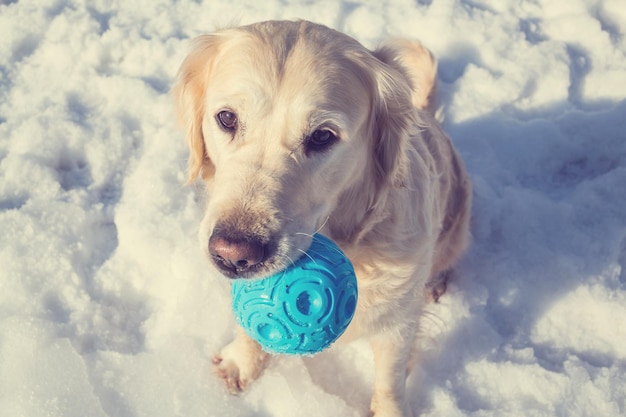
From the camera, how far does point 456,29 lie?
489 centimetres

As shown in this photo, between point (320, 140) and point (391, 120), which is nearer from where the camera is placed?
point (320, 140)

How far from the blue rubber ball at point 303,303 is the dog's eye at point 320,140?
0.39 meters

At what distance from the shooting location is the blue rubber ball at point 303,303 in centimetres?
221

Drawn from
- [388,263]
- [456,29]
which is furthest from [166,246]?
[456,29]

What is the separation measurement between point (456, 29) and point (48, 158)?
3.21 metres

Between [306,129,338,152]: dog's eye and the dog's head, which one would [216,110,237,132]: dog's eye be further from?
[306,129,338,152]: dog's eye

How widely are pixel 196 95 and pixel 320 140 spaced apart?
0.74 meters

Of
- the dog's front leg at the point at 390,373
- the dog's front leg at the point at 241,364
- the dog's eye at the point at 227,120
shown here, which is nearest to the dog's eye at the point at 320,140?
the dog's eye at the point at 227,120

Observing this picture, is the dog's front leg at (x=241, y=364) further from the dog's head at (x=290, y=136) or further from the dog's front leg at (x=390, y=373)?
the dog's head at (x=290, y=136)

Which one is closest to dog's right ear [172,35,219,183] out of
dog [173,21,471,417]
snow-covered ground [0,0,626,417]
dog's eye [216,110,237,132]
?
dog [173,21,471,417]

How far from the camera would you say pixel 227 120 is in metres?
2.47

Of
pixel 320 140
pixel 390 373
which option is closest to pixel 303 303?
pixel 320 140

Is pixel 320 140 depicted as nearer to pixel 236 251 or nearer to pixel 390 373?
pixel 236 251

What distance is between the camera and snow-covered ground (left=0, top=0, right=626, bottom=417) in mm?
3242
